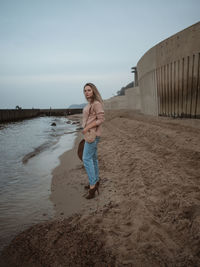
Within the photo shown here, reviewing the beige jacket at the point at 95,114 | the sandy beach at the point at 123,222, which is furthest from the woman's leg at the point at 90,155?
the sandy beach at the point at 123,222

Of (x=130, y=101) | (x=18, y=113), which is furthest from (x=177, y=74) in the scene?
(x=18, y=113)

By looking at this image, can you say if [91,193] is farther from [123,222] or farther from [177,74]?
[177,74]

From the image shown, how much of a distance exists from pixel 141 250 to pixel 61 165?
3331mm

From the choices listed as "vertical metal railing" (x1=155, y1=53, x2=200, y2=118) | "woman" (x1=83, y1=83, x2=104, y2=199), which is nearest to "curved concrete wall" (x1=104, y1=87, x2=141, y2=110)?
"vertical metal railing" (x1=155, y1=53, x2=200, y2=118)

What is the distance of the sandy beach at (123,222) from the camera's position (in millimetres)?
1544

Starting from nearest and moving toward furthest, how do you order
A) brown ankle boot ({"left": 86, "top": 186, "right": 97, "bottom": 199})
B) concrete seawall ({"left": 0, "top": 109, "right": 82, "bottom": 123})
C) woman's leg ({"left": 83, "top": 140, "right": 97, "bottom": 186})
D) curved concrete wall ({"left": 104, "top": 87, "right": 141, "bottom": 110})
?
woman's leg ({"left": 83, "top": 140, "right": 97, "bottom": 186}), brown ankle boot ({"left": 86, "top": 186, "right": 97, "bottom": 199}), curved concrete wall ({"left": 104, "top": 87, "right": 141, "bottom": 110}), concrete seawall ({"left": 0, "top": 109, "right": 82, "bottom": 123})

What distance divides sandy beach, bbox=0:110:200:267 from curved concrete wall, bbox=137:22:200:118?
132 inches

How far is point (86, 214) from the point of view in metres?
2.25

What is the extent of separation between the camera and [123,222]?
201 cm

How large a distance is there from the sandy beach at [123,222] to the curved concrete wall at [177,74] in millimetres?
3346

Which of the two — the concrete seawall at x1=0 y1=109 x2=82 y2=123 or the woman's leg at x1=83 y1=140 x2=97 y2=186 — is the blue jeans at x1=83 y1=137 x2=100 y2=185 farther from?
the concrete seawall at x1=0 y1=109 x2=82 y2=123

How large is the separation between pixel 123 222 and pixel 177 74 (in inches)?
255

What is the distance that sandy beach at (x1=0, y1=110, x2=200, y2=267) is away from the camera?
5.07 feet

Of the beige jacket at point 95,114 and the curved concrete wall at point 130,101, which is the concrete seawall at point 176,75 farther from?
the curved concrete wall at point 130,101
